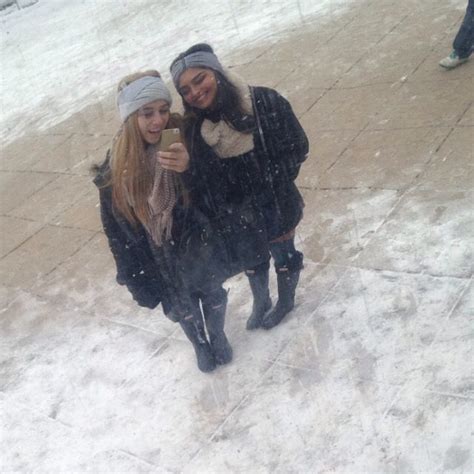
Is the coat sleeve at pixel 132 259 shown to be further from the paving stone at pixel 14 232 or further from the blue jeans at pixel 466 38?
the blue jeans at pixel 466 38

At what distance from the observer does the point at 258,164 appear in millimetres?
3662

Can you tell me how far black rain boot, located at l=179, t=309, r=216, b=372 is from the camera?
396cm

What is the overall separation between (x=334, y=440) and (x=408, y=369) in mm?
535

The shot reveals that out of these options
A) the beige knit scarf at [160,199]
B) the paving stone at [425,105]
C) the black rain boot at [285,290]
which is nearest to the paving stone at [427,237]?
the black rain boot at [285,290]

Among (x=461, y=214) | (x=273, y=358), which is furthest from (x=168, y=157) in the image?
(x=461, y=214)

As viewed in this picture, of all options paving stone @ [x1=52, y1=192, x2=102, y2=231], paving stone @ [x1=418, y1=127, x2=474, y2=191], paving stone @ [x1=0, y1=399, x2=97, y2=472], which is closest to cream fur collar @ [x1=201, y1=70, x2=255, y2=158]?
paving stone @ [x1=0, y1=399, x2=97, y2=472]

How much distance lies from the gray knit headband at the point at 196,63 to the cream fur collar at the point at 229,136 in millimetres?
96

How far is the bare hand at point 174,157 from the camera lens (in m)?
3.30

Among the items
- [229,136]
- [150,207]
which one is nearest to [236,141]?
[229,136]

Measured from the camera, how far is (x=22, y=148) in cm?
861

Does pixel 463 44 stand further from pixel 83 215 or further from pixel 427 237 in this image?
pixel 83 215

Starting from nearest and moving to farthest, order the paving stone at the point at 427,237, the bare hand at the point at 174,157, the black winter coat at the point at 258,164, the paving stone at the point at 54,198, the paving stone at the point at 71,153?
1. the bare hand at the point at 174,157
2. the black winter coat at the point at 258,164
3. the paving stone at the point at 427,237
4. the paving stone at the point at 54,198
5. the paving stone at the point at 71,153

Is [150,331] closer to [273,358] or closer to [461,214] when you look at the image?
[273,358]

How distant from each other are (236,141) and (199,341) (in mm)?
1138
